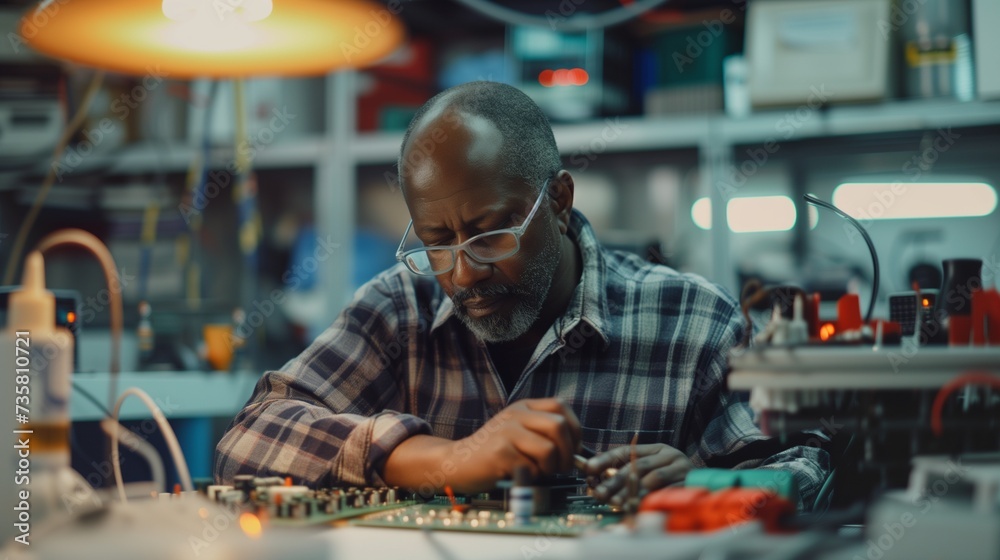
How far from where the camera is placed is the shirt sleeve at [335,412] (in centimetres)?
117

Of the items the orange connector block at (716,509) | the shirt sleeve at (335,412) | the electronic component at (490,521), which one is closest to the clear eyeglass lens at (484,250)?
the shirt sleeve at (335,412)

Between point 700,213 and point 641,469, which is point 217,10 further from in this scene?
point 700,213

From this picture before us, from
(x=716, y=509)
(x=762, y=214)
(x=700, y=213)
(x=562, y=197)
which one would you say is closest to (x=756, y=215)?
(x=762, y=214)

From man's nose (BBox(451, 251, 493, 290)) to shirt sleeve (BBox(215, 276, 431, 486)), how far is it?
209mm

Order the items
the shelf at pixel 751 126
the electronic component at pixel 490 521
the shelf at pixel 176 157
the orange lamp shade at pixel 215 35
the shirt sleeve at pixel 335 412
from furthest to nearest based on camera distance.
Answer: the shelf at pixel 176 157, the shelf at pixel 751 126, the orange lamp shade at pixel 215 35, the shirt sleeve at pixel 335 412, the electronic component at pixel 490 521

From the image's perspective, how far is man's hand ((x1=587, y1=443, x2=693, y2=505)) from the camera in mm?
922

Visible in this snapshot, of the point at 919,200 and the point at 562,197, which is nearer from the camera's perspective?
the point at 562,197

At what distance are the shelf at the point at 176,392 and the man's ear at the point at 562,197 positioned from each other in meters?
0.84

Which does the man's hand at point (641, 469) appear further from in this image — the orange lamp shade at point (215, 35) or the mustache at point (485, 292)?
the orange lamp shade at point (215, 35)

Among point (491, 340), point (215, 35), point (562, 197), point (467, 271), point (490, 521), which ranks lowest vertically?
point (490, 521)

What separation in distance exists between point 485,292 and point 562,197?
0.26 m

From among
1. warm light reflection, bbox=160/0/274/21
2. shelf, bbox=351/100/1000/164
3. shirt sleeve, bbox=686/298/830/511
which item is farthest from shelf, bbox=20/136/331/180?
shirt sleeve, bbox=686/298/830/511

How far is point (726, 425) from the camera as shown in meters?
1.39

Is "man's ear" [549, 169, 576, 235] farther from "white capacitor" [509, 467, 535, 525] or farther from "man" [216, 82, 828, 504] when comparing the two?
"white capacitor" [509, 467, 535, 525]
